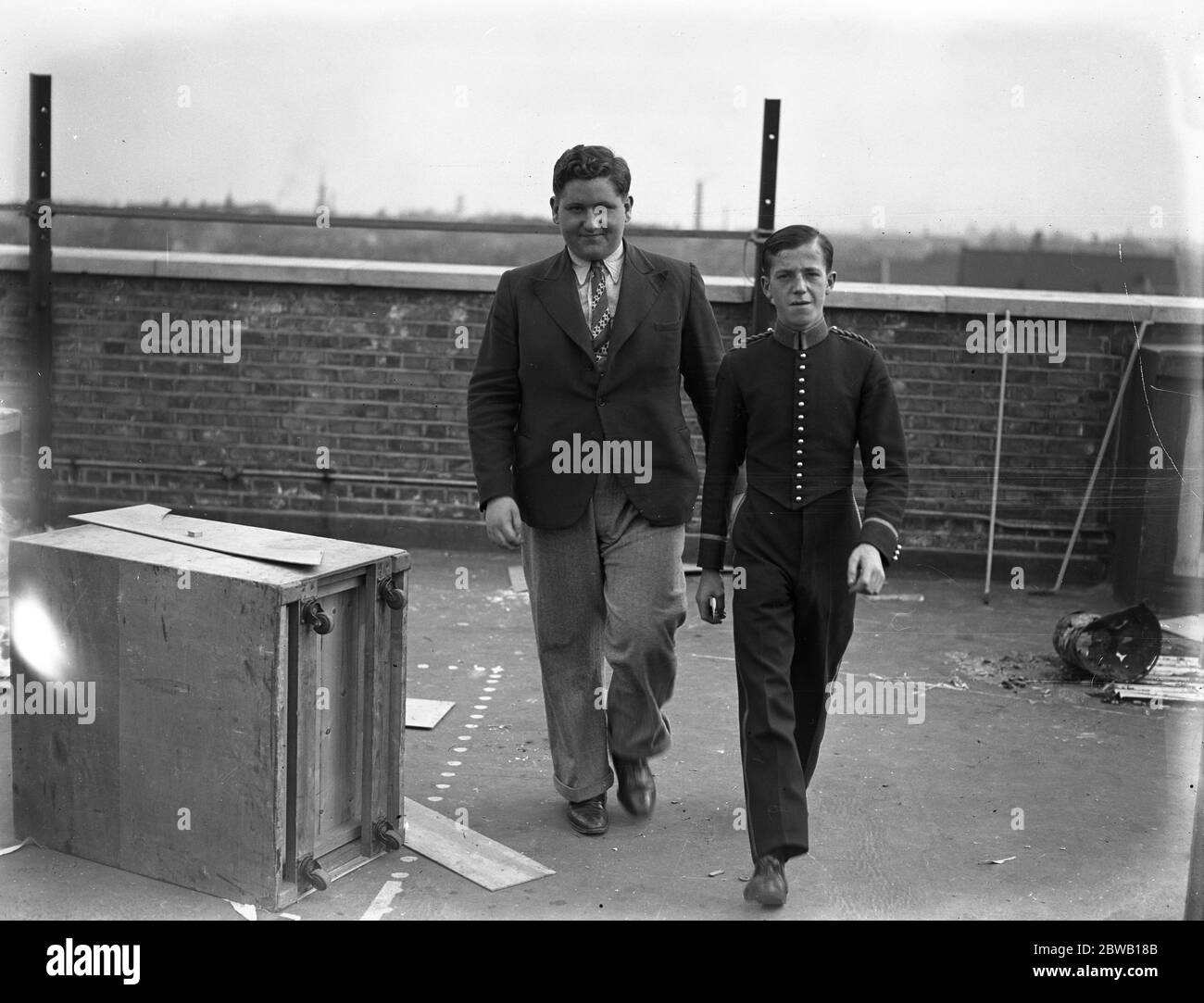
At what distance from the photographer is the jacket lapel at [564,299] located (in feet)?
13.4

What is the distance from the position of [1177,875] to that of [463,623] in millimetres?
3540

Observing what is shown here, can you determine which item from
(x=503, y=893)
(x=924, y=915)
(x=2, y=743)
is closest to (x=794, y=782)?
(x=924, y=915)

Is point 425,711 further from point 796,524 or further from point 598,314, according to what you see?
point 796,524

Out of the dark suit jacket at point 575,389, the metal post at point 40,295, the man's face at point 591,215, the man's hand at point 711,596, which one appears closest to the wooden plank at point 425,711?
the dark suit jacket at point 575,389

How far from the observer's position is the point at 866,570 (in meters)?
3.55

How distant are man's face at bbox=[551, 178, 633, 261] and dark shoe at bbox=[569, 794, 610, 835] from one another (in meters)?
1.61

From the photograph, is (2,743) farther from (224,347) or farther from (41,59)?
(41,59)

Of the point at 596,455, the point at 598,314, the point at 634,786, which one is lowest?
the point at 634,786

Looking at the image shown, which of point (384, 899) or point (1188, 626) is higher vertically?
point (1188, 626)

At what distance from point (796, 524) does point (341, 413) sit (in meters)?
4.90

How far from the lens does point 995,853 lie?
407 cm

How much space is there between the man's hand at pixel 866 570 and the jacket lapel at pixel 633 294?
0.97 meters

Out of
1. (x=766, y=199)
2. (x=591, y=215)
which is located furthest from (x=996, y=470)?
(x=591, y=215)

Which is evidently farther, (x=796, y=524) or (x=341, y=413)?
(x=341, y=413)
